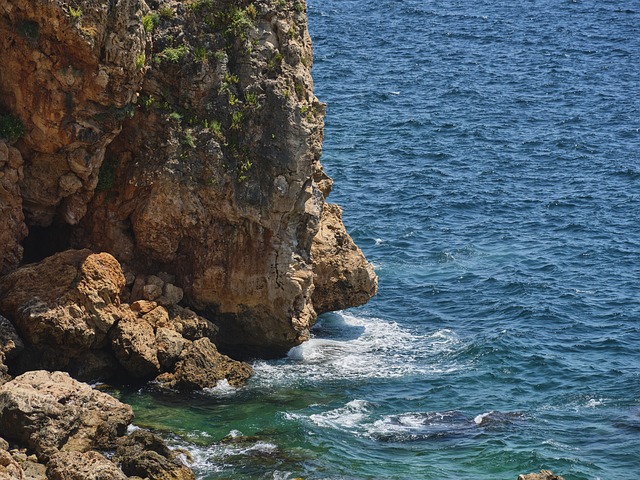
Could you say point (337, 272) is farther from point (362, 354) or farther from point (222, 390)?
point (222, 390)

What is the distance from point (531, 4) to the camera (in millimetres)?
95438

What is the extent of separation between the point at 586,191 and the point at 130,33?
31048 millimetres

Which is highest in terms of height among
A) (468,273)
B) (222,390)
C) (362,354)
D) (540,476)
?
(540,476)

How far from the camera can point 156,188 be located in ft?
130

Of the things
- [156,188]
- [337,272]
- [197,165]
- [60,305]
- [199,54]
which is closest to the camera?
[60,305]

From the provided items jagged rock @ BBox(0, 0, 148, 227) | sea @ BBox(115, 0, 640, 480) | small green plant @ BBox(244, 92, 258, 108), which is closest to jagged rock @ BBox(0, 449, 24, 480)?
sea @ BBox(115, 0, 640, 480)

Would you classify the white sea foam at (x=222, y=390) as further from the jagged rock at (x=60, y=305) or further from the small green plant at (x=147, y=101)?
the small green plant at (x=147, y=101)

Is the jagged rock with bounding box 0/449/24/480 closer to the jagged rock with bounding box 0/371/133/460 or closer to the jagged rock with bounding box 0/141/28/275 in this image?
the jagged rock with bounding box 0/371/133/460

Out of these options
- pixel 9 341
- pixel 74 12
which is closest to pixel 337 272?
pixel 9 341

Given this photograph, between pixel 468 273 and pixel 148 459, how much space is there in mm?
24194

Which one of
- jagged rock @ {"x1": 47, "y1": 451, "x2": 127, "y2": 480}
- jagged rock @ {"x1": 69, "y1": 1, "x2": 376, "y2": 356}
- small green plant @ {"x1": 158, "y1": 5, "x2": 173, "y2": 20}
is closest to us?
jagged rock @ {"x1": 47, "y1": 451, "x2": 127, "y2": 480}

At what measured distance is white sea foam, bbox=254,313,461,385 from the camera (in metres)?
40.8

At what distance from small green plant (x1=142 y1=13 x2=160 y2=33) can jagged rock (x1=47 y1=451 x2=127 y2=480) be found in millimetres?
15494

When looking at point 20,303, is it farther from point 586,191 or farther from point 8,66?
point 586,191
